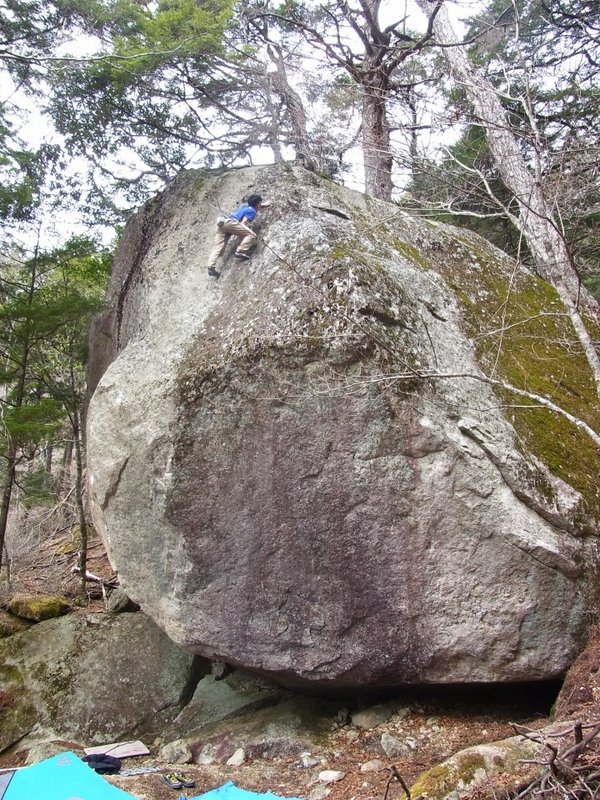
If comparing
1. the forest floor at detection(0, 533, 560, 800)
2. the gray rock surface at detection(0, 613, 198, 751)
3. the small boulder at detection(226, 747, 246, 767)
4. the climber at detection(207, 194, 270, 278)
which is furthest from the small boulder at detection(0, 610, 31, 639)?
the climber at detection(207, 194, 270, 278)

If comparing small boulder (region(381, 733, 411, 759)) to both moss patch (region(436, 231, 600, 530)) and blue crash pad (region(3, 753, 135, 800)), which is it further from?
moss patch (region(436, 231, 600, 530))

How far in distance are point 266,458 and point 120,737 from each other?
3764 millimetres

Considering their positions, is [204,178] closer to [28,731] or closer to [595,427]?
[595,427]

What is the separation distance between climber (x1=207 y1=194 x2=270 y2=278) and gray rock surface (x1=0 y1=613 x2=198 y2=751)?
15.3 ft

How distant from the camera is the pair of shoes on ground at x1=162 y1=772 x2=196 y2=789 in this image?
5191 millimetres

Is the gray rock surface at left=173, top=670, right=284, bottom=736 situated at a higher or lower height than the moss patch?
lower

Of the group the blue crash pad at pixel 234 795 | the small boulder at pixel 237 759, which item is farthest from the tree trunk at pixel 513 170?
the small boulder at pixel 237 759

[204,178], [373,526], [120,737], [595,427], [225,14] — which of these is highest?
[225,14]

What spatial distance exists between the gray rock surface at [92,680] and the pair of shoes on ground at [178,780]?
4.78 feet

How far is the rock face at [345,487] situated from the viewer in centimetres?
521

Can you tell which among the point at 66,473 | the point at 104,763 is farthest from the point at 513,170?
the point at 66,473

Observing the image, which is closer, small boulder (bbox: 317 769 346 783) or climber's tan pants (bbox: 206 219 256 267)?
small boulder (bbox: 317 769 346 783)

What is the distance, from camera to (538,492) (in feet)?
17.4

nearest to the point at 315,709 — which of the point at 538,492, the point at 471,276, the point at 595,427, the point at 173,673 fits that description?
the point at 173,673
